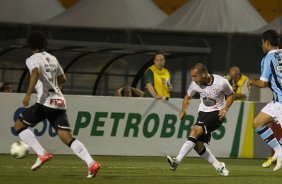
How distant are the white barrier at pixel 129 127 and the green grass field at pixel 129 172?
2.72 ft

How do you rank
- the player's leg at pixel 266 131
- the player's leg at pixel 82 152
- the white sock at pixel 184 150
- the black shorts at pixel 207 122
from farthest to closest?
the player's leg at pixel 266 131 → the black shorts at pixel 207 122 → the white sock at pixel 184 150 → the player's leg at pixel 82 152

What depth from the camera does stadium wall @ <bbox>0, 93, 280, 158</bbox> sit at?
1894cm

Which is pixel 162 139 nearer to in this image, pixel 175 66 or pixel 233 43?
pixel 175 66

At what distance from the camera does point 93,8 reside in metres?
27.9

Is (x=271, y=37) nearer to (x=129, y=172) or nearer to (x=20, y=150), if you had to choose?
(x=129, y=172)

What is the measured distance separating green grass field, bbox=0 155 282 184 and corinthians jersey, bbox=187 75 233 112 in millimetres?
1040

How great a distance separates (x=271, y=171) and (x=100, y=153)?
4.47 meters

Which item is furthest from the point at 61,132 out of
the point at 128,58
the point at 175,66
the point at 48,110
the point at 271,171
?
the point at 175,66

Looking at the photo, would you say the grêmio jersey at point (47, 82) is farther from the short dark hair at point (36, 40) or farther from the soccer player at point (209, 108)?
the soccer player at point (209, 108)

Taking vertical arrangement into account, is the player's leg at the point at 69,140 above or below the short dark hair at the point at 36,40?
below

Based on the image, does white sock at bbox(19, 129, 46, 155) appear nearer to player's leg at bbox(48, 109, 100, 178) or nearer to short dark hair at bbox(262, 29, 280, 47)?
player's leg at bbox(48, 109, 100, 178)

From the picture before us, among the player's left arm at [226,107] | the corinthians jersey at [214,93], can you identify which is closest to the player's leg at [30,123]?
the corinthians jersey at [214,93]

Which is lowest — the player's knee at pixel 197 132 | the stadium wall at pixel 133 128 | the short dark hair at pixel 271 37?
the stadium wall at pixel 133 128

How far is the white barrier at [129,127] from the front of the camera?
18938 millimetres
